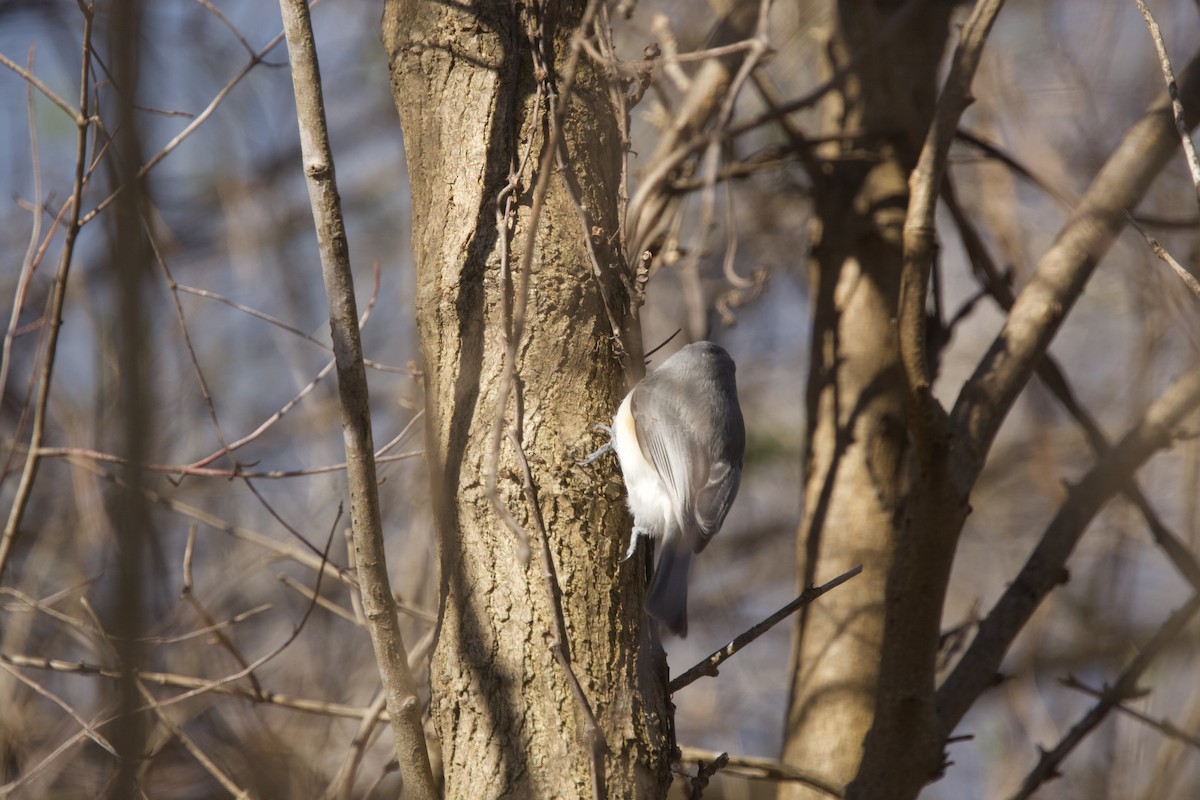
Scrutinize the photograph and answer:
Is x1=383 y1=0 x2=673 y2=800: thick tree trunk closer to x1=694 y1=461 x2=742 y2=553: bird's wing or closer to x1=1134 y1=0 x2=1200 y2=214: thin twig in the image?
x1=694 y1=461 x2=742 y2=553: bird's wing

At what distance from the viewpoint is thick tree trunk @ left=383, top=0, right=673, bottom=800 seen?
169cm

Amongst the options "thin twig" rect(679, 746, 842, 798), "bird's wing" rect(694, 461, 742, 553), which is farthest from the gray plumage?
"thin twig" rect(679, 746, 842, 798)

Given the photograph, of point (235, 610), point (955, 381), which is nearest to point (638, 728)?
point (235, 610)

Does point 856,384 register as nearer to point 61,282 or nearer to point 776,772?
point 776,772

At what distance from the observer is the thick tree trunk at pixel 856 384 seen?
291 centimetres

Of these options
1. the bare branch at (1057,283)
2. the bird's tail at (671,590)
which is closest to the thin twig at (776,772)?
the bird's tail at (671,590)

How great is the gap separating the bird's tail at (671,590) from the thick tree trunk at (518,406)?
22 centimetres

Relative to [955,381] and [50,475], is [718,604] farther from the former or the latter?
[50,475]

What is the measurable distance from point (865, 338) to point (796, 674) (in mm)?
1080

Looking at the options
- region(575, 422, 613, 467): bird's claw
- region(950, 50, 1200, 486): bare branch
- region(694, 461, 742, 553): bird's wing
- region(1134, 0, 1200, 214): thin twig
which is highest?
region(950, 50, 1200, 486): bare branch

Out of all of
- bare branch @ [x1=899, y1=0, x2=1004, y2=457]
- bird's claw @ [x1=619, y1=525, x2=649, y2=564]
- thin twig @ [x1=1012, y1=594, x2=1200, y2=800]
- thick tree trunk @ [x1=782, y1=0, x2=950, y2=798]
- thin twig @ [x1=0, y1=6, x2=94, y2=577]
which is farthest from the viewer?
thick tree trunk @ [x1=782, y1=0, x2=950, y2=798]

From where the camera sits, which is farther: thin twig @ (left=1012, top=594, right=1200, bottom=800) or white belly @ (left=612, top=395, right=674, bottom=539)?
thin twig @ (left=1012, top=594, right=1200, bottom=800)

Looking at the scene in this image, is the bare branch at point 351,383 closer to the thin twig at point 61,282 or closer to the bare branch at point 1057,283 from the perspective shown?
the thin twig at point 61,282

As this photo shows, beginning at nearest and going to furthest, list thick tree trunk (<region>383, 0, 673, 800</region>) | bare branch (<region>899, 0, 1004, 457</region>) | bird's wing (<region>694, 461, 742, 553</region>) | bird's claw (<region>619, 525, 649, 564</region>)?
thick tree trunk (<region>383, 0, 673, 800</region>), bird's claw (<region>619, 525, 649, 564</region>), bare branch (<region>899, 0, 1004, 457</region>), bird's wing (<region>694, 461, 742, 553</region>)
